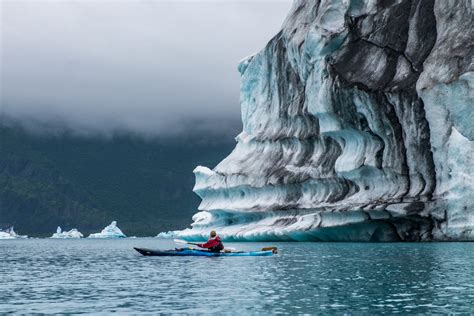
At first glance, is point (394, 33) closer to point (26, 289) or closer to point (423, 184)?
point (423, 184)

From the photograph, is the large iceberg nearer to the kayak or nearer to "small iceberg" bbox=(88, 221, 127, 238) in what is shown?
the kayak

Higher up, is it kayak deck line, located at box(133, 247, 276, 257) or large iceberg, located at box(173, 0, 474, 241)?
large iceberg, located at box(173, 0, 474, 241)

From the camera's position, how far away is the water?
18.5 meters

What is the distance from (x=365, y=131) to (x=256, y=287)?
107 ft

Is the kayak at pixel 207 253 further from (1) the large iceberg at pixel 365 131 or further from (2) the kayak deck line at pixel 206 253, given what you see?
(1) the large iceberg at pixel 365 131

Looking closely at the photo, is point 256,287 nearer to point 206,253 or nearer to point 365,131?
point 206,253

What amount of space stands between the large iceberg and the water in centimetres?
1538

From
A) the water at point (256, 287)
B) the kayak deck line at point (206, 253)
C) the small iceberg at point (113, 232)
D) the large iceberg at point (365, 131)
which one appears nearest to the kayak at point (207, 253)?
the kayak deck line at point (206, 253)

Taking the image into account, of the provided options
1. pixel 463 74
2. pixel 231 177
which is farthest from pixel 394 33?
pixel 231 177

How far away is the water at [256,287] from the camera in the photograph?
728 inches

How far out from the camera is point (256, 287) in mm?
23062

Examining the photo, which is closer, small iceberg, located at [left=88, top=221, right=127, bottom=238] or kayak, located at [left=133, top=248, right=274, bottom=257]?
kayak, located at [left=133, top=248, right=274, bottom=257]

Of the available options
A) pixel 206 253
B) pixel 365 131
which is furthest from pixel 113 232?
pixel 206 253

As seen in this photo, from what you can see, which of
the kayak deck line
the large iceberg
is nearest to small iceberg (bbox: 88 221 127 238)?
the large iceberg
